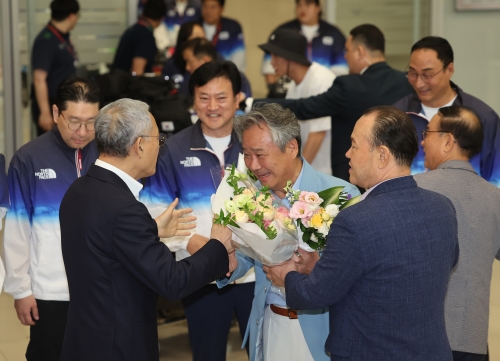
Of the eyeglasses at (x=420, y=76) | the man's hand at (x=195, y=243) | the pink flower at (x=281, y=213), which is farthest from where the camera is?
the eyeglasses at (x=420, y=76)

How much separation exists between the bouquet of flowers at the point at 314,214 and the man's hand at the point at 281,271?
9 cm

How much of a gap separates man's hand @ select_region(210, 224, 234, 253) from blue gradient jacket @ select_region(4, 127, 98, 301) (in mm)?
971

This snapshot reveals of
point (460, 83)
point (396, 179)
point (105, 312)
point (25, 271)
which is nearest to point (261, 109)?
point (396, 179)

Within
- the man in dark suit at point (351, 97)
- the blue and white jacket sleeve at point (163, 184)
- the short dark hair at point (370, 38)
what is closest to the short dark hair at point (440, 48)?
the man in dark suit at point (351, 97)

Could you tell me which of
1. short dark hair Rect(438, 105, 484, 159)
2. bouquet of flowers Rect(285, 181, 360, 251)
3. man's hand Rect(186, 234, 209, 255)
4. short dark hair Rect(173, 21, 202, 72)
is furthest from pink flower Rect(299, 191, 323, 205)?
short dark hair Rect(173, 21, 202, 72)

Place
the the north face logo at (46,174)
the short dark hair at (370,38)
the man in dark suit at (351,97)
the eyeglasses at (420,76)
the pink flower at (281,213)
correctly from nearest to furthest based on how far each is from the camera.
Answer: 1. the pink flower at (281,213)
2. the the north face logo at (46,174)
3. the eyeglasses at (420,76)
4. the man in dark suit at (351,97)
5. the short dark hair at (370,38)

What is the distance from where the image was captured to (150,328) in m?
2.87

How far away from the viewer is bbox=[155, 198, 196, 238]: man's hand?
3.05 meters

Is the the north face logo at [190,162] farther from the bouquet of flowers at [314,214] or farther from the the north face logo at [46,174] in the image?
the bouquet of flowers at [314,214]

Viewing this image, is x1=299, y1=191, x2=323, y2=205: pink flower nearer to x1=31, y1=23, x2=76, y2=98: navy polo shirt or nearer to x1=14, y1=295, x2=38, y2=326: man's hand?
x1=14, y1=295, x2=38, y2=326: man's hand

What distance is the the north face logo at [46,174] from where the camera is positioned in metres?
3.62

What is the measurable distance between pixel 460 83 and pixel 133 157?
6.45 meters

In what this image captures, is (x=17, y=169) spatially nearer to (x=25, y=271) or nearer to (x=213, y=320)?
(x=25, y=271)

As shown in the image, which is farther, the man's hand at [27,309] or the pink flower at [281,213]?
the man's hand at [27,309]
